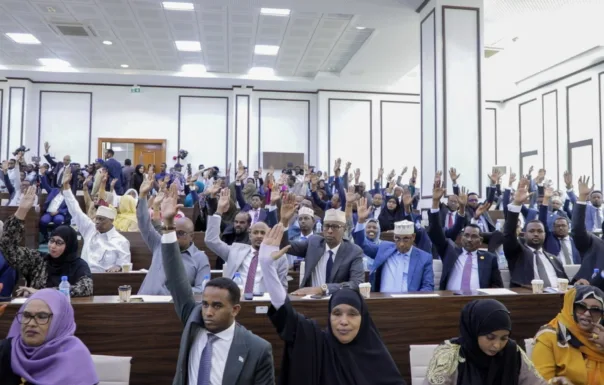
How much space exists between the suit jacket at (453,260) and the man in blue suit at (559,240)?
4.33ft

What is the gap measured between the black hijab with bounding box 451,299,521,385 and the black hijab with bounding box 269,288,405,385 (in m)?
0.29

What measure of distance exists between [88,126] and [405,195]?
35.7 feet

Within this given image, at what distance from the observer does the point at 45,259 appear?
10.8ft

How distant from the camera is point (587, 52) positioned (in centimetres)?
1083

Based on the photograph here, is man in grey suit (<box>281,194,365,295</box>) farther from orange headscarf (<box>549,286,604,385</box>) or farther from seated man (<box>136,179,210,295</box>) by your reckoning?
orange headscarf (<box>549,286,604,385</box>)

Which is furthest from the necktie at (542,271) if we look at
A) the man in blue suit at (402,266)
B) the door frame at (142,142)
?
the door frame at (142,142)

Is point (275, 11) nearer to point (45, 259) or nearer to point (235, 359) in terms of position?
point (45, 259)

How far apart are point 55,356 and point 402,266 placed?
2.56 meters

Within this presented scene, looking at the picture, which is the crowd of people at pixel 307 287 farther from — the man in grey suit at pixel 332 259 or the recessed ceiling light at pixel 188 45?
the recessed ceiling light at pixel 188 45

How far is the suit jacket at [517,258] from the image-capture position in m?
3.93

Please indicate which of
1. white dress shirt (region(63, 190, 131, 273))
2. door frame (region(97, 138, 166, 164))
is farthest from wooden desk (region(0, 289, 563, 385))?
door frame (region(97, 138, 166, 164))

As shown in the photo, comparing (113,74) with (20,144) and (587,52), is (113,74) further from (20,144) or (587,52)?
(587,52)

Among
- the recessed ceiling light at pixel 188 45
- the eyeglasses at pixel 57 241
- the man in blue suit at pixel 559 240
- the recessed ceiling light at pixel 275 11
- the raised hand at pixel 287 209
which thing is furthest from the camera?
the recessed ceiling light at pixel 188 45

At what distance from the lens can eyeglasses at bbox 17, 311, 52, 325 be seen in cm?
204
